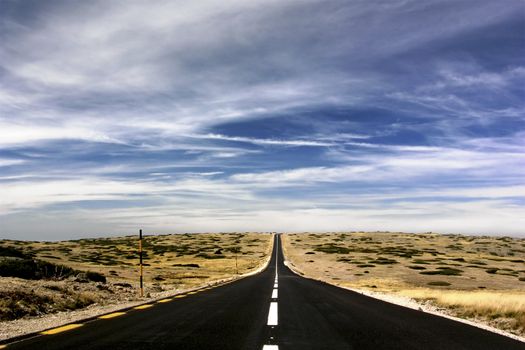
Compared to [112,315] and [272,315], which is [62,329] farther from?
[272,315]

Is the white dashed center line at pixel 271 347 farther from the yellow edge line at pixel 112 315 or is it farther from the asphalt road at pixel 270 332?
the yellow edge line at pixel 112 315

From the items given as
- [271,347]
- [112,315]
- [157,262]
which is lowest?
[157,262]

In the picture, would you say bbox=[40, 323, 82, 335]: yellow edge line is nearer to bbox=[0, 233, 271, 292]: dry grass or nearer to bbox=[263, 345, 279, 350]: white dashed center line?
bbox=[263, 345, 279, 350]: white dashed center line

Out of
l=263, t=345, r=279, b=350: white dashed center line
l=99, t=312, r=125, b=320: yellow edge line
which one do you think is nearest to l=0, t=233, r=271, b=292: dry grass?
l=99, t=312, r=125, b=320: yellow edge line

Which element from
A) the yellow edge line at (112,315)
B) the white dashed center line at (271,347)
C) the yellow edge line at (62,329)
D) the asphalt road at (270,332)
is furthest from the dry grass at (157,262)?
the white dashed center line at (271,347)

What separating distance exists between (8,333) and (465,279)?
59592 millimetres

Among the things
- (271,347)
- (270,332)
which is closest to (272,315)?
(270,332)

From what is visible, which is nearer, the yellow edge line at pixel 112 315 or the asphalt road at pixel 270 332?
the asphalt road at pixel 270 332

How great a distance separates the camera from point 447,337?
930cm

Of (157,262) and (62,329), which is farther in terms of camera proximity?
(157,262)

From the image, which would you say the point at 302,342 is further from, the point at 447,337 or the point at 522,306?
the point at 522,306

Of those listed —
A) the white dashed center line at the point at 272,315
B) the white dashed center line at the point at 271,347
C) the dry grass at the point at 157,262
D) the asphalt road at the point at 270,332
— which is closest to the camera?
the white dashed center line at the point at 271,347

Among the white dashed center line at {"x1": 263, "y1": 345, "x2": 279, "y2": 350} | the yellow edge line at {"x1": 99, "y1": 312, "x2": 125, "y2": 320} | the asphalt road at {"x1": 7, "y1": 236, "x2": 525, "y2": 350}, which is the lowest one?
the yellow edge line at {"x1": 99, "y1": 312, "x2": 125, "y2": 320}

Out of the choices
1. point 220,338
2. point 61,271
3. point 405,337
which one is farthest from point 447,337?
point 61,271
